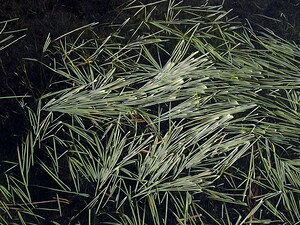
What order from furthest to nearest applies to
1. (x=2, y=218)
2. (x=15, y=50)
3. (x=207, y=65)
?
(x=15, y=50), (x=207, y=65), (x=2, y=218)

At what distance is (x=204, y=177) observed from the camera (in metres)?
1.75

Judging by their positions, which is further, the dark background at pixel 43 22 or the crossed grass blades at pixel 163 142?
the dark background at pixel 43 22

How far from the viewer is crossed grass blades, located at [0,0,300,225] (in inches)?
68.8

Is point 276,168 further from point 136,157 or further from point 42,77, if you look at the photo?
point 42,77

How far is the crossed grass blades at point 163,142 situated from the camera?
1.75 meters

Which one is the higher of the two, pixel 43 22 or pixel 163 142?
pixel 43 22

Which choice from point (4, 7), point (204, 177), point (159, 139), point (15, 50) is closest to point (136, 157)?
point (159, 139)

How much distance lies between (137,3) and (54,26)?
0.34m

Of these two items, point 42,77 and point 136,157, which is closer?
point 136,157

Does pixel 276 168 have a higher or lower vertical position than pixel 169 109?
lower

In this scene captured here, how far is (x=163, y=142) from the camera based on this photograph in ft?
5.83

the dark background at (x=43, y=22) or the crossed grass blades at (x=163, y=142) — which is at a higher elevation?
the dark background at (x=43, y=22)

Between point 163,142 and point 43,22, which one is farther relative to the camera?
point 43,22

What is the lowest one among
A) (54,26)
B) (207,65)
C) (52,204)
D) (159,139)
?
(52,204)
